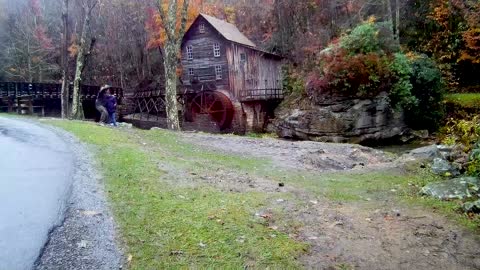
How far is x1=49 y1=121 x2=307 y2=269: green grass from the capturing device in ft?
14.5

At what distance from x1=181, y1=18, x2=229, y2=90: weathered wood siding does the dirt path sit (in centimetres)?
2538

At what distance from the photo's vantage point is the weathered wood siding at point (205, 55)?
32.8m

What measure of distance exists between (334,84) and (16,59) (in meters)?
32.7

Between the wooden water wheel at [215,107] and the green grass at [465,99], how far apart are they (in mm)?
16055

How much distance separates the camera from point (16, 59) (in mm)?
39125

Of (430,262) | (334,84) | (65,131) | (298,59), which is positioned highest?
(298,59)

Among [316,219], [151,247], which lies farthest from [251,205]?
[151,247]

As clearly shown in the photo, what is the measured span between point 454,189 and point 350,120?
55.2 ft

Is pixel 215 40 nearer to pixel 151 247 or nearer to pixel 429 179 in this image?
pixel 429 179

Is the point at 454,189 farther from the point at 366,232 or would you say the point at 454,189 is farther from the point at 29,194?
the point at 29,194

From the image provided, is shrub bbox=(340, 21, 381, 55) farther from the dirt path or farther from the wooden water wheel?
the dirt path

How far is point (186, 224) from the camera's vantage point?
5.20 meters

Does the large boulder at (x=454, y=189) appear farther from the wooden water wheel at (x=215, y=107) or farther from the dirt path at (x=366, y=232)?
the wooden water wheel at (x=215, y=107)

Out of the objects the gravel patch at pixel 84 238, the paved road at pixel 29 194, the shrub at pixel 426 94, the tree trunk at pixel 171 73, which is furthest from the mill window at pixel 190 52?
the gravel patch at pixel 84 238
